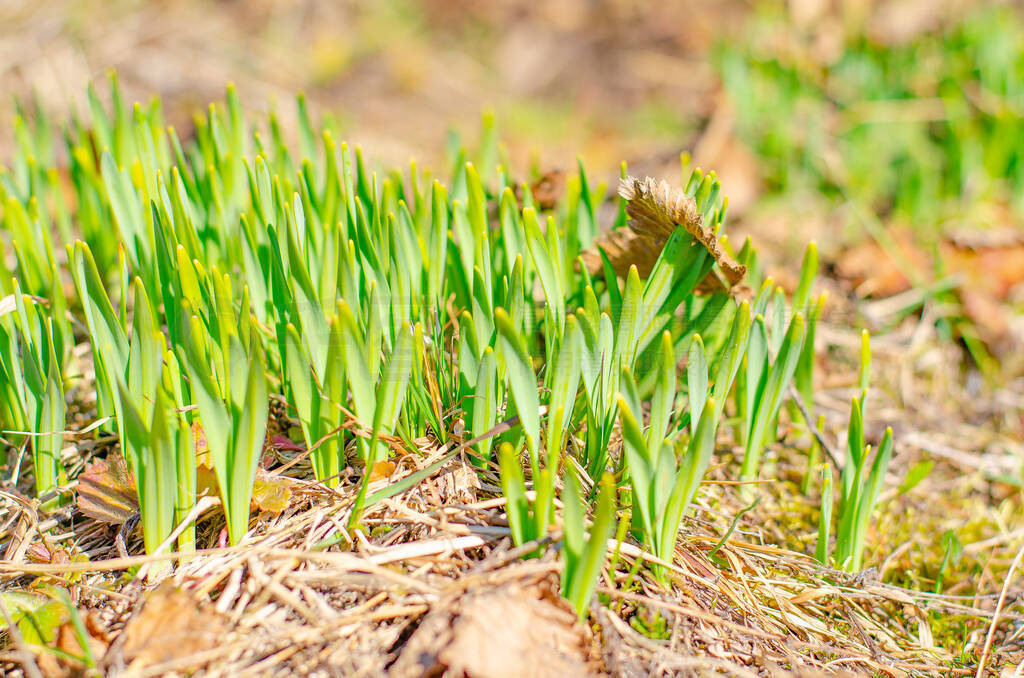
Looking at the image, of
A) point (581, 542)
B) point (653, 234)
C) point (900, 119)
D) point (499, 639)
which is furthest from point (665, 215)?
point (900, 119)

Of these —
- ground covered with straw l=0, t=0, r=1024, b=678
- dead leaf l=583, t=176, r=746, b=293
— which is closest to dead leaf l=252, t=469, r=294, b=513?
ground covered with straw l=0, t=0, r=1024, b=678

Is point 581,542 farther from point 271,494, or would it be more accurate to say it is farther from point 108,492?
point 108,492

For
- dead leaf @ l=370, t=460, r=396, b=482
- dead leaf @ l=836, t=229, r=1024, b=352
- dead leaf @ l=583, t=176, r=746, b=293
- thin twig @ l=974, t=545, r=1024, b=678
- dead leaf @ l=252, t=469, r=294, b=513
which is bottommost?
thin twig @ l=974, t=545, r=1024, b=678

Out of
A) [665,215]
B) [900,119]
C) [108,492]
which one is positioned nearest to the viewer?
[108,492]

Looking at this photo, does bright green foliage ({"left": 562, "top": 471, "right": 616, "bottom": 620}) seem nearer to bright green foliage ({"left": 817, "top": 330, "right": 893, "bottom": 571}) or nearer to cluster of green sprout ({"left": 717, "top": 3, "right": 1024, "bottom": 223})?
bright green foliage ({"left": 817, "top": 330, "right": 893, "bottom": 571})

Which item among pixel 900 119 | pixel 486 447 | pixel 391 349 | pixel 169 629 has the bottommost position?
pixel 169 629

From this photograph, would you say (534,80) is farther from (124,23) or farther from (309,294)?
(309,294)

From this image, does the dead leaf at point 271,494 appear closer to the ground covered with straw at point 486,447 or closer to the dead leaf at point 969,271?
the ground covered with straw at point 486,447
